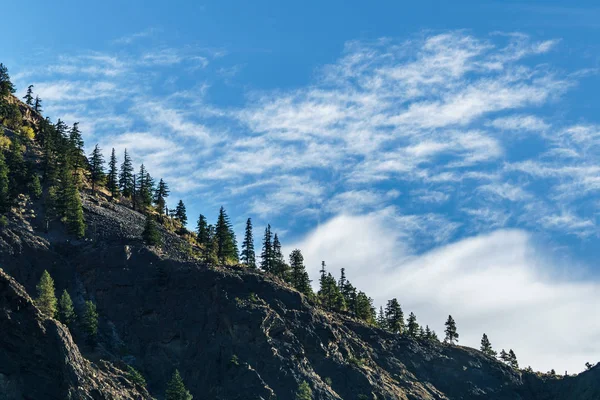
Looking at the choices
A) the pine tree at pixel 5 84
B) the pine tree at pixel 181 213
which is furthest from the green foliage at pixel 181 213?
the pine tree at pixel 5 84

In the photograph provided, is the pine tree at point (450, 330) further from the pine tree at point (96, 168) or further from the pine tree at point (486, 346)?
the pine tree at point (96, 168)

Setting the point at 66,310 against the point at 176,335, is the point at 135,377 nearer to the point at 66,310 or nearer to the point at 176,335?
the point at 66,310

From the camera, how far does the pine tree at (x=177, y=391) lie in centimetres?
9381

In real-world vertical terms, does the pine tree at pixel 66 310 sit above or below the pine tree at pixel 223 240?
below

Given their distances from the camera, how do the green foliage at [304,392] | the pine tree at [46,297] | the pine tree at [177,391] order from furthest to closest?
the green foliage at [304,392] → the pine tree at [46,297] → the pine tree at [177,391]

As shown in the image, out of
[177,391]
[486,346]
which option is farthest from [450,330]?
[177,391]

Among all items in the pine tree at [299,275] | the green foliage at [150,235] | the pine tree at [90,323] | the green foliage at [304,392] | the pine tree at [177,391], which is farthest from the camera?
the pine tree at [299,275]

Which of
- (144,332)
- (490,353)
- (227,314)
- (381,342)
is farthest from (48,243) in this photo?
(490,353)

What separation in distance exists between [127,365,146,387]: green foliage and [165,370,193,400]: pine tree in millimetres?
3363

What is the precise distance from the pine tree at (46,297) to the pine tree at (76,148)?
1696 inches

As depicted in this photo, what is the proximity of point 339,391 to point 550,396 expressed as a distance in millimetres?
47876

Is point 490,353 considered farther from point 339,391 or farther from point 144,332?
point 144,332

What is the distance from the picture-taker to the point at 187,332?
352 ft

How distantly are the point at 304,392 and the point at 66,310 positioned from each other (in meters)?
33.9
